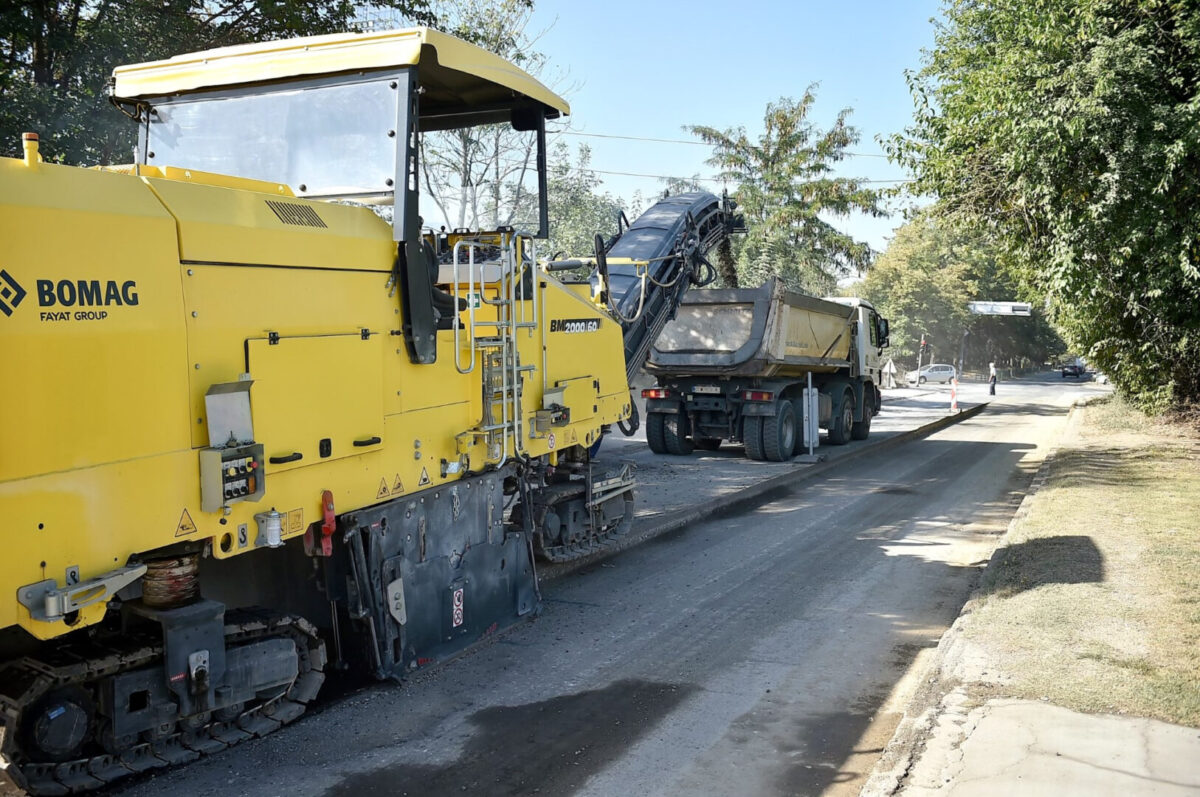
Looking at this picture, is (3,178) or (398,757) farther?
(398,757)

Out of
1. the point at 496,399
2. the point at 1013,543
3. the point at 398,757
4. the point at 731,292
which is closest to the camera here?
the point at 398,757

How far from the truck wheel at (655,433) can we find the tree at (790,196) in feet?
51.4

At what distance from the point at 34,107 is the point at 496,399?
6619mm

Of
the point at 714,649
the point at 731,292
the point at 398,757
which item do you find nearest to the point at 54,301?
the point at 398,757

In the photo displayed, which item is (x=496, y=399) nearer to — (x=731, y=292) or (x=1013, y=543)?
(x=1013, y=543)

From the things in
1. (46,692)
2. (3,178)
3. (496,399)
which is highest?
(3,178)

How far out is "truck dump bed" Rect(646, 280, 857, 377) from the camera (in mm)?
14977

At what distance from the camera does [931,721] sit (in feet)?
16.2

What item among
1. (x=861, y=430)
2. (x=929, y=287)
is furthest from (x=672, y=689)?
(x=929, y=287)

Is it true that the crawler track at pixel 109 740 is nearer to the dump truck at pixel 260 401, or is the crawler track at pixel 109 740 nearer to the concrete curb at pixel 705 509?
the dump truck at pixel 260 401

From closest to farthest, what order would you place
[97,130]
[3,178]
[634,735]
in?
[3,178], [634,735], [97,130]

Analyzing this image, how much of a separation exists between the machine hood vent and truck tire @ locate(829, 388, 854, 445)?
568 inches

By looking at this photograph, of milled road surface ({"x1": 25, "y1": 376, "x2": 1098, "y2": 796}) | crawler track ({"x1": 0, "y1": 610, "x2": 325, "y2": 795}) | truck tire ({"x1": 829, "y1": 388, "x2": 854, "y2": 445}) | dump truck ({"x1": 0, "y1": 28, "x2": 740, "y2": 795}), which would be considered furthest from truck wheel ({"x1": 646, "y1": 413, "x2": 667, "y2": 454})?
crawler track ({"x1": 0, "y1": 610, "x2": 325, "y2": 795})

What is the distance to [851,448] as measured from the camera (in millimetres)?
17797
